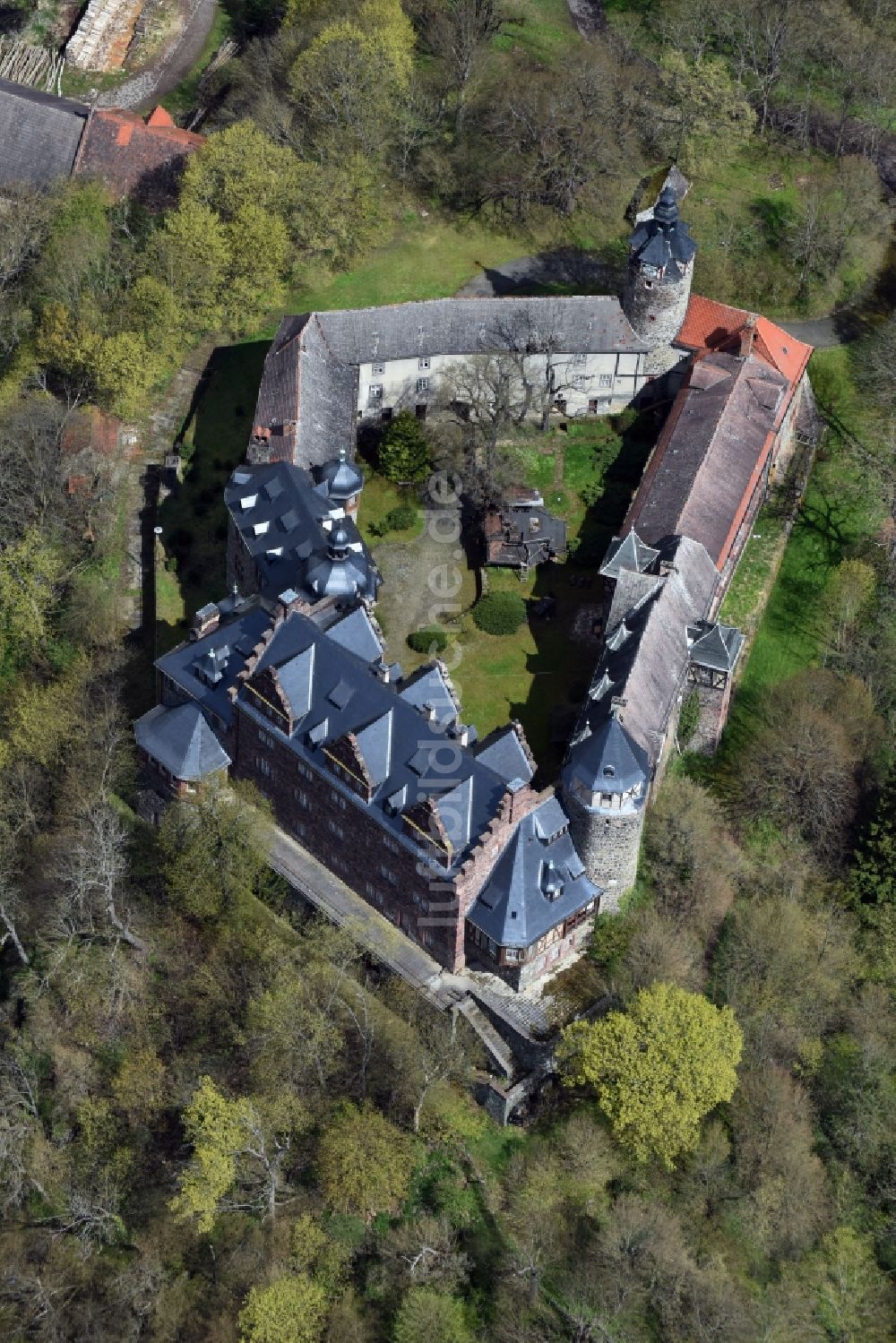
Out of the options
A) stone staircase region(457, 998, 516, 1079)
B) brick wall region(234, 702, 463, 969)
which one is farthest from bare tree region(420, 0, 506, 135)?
stone staircase region(457, 998, 516, 1079)

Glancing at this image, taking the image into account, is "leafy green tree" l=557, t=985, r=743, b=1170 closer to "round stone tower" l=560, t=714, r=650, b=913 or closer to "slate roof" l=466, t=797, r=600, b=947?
"slate roof" l=466, t=797, r=600, b=947

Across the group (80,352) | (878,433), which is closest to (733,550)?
(878,433)

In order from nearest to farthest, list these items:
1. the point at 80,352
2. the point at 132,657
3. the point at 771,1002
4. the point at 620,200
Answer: the point at 771,1002 < the point at 132,657 < the point at 80,352 < the point at 620,200

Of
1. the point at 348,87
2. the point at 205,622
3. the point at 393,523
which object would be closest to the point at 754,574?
the point at 393,523

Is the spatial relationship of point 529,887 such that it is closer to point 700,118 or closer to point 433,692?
point 433,692

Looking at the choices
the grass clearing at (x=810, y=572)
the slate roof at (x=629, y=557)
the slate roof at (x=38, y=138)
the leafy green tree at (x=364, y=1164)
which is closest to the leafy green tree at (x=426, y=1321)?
the leafy green tree at (x=364, y=1164)

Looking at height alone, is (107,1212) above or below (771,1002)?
below

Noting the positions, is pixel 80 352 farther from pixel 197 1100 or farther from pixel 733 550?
pixel 197 1100

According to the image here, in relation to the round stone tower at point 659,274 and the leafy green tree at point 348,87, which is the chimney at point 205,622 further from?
the leafy green tree at point 348,87
